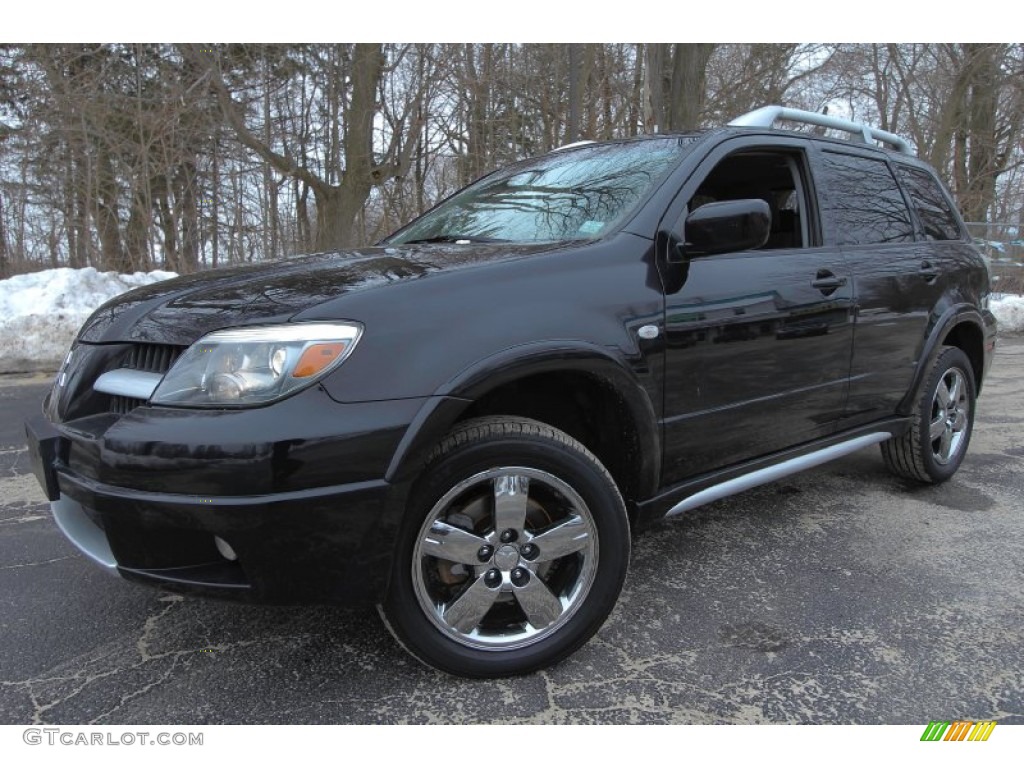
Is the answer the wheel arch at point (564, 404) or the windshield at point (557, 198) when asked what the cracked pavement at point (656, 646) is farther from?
the windshield at point (557, 198)

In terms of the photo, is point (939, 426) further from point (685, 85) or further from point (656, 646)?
point (685, 85)

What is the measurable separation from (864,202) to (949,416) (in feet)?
4.55

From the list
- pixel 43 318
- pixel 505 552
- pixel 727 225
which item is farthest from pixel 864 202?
pixel 43 318

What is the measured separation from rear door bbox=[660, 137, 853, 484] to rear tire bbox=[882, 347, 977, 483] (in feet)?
2.75

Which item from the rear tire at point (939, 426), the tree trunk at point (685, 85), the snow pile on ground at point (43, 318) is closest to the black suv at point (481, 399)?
the rear tire at point (939, 426)

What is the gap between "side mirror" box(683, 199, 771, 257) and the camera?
92.7 inches

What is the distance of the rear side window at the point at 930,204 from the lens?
3.83 meters

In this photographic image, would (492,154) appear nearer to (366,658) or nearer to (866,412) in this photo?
(866,412)

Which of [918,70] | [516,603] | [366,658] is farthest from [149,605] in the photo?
[918,70]

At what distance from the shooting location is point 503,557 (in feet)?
6.94

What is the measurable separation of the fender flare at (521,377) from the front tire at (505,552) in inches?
3.8

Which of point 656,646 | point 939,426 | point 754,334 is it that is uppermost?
point 754,334

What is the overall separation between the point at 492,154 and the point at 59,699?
13470mm

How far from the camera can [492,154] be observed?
1428cm
